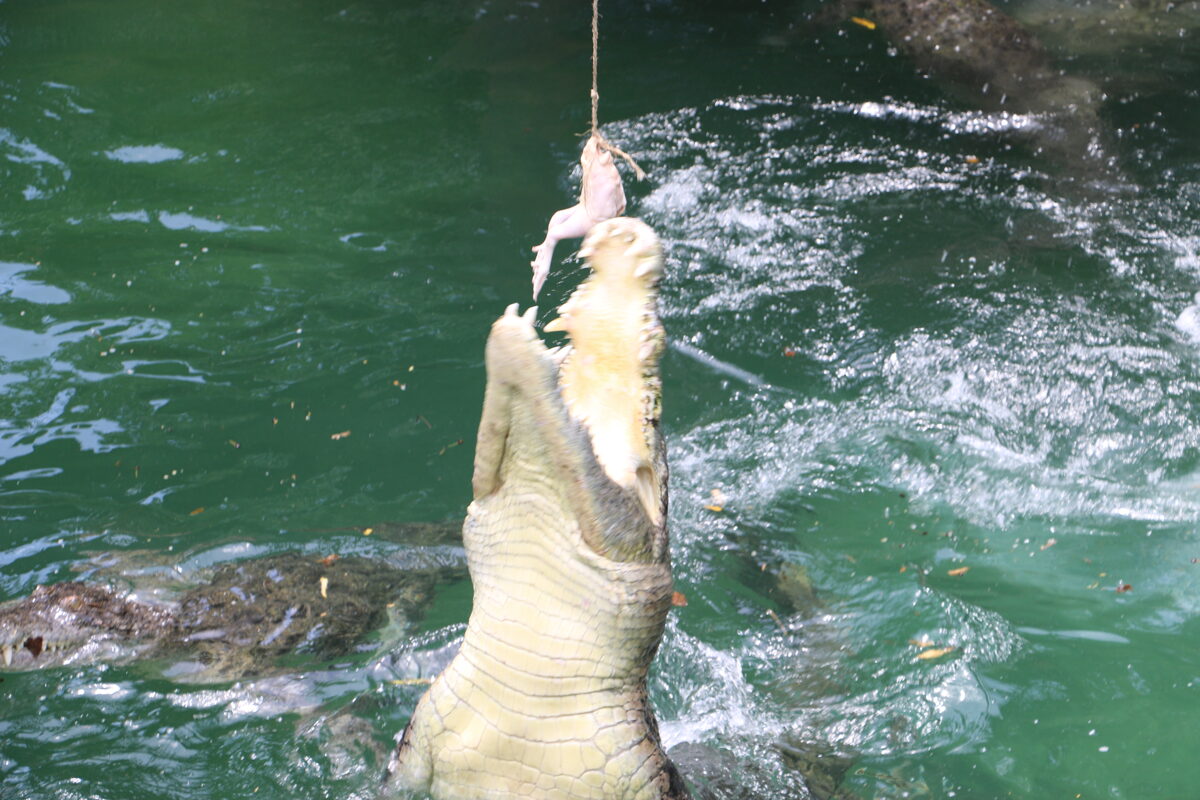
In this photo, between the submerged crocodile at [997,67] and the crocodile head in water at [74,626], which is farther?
the submerged crocodile at [997,67]

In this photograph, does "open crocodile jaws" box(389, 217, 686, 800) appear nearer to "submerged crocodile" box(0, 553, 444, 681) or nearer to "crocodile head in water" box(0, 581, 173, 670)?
"submerged crocodile" box(0, 553, 444, 681)

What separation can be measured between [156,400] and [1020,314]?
16.8 ft

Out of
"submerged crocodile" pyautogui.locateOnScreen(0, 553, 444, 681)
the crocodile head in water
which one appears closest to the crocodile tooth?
"submerged crocodile" pyautogui.locateOnScreen(0, 553, 444, 681)

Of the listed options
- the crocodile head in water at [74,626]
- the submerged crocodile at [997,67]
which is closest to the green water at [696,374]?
the crocodile head in water at [74,626]

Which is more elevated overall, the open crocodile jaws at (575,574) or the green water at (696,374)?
the open crocodile jaws at (575,574)

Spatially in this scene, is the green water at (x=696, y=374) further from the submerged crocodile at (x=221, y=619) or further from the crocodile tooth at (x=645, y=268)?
the crocodile tooth at (x=645, y=268)

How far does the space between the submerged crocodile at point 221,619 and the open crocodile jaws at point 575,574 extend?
71.9 inches

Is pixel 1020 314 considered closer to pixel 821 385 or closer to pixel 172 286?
pixel 821 385

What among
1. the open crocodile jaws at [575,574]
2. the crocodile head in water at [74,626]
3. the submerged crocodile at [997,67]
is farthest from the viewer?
the submerged crocodile at [997,67]

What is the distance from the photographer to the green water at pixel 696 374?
4.00m

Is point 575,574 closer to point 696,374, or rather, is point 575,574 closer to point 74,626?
point 74,626

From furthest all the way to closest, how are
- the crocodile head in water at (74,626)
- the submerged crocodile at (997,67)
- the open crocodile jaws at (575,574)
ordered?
the submerged crocodile at (997,67), the crocodile head in water at (74,626), the open crocodile jaws at (575,574)

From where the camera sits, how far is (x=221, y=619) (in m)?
4.23

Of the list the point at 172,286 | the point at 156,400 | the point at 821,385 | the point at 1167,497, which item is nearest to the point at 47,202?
the point at 172,286
